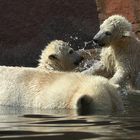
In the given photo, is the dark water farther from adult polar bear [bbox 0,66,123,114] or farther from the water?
adult polar bear [bbox 0,66,123,114]

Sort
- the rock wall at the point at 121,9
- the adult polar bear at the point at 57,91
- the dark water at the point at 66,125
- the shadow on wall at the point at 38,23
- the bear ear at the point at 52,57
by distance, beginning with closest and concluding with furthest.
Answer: the dark water at the point at 66,125
the adult polar bear at the point at 57,91
the bear ear at the point at 52,57
the rock wall at the point at 121,9
the shadow on wall at the point at 38,23

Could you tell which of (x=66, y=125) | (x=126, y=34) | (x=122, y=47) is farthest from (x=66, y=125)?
(x=122, y=47)

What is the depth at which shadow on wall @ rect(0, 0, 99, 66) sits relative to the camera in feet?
43.0

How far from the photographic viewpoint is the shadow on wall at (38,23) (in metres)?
13.1

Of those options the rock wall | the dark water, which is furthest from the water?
the rock wall

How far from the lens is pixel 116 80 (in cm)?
952

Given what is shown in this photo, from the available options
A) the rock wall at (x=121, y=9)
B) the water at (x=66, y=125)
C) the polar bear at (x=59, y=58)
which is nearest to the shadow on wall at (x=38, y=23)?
the rock wall at (x=121, y=9)

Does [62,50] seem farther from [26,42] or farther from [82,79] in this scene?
[26,42]

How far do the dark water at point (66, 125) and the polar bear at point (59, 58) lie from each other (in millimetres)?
2524

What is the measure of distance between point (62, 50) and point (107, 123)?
4019mm

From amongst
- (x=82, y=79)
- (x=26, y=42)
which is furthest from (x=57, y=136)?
(x=26, y=42)

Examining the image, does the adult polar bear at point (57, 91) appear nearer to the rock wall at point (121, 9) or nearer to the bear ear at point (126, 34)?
the bear ear at point (126, 34)

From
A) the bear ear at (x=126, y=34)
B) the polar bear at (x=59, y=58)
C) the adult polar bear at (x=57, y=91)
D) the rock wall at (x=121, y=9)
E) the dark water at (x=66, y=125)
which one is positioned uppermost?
the rock wall at (x=121, y=9)

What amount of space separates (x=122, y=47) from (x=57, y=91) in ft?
14.4
